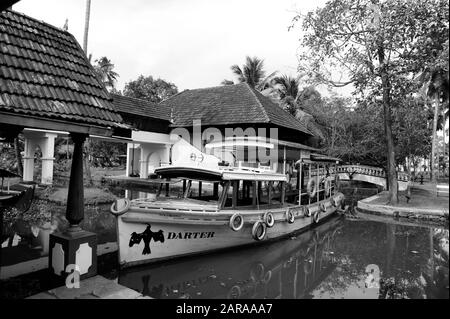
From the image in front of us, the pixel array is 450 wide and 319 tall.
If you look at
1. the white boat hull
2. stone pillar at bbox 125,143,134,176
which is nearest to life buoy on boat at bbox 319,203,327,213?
the white boat hull

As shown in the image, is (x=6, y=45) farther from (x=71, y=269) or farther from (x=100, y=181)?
(x=100, y=181)

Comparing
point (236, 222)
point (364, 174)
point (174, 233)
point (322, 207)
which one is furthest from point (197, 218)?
point (364, 174)

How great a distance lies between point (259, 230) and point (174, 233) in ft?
8.53

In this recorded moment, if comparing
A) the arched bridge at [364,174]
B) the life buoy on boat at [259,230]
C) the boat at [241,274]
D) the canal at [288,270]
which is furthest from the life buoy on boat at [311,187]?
the arched bridge at [364,174]

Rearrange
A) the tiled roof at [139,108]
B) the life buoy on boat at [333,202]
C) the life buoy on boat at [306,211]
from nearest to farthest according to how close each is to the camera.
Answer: the life buoy on boat at [306,211] < the life buoy on boat at [333,202] < the tiled roof at [139,108]

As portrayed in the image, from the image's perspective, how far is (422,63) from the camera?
11227 millimetres

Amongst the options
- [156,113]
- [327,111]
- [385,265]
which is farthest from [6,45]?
[327,111]

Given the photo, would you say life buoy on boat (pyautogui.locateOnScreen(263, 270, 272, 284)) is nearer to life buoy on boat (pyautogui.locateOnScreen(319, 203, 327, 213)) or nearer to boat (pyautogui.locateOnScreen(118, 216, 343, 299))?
boat (pyautogui.locateOnScreen(118, 216, 343, 299))

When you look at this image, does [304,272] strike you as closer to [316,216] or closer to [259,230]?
[259,230]

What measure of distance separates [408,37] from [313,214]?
693cm

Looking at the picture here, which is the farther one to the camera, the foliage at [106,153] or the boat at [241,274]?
the foliage at [106,153]

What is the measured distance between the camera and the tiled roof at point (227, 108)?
18.6 meters

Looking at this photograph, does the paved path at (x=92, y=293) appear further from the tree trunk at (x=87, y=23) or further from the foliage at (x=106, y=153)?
the foliage at (x=106, y=153)

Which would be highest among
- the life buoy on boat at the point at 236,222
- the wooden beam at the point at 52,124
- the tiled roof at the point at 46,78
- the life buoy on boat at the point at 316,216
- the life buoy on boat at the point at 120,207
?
the tiled roof at the point at 46,78
